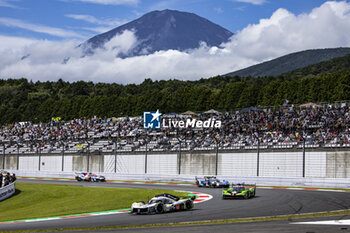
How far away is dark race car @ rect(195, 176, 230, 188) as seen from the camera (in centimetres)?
3673

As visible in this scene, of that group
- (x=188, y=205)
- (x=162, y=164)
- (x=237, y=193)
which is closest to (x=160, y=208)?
(x=188, y=205)

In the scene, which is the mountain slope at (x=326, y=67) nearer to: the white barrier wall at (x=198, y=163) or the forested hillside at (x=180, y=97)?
the forested hillside at (x=180, y=97)

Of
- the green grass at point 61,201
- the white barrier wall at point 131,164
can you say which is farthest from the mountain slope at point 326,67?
the green grass at point 61,201

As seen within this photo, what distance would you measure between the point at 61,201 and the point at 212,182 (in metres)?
12.5

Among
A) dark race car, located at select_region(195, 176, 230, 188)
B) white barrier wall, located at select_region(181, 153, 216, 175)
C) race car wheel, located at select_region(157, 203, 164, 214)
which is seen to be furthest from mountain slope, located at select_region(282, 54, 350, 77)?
race car wheel, located at select_region(157, 203, 164, 214)

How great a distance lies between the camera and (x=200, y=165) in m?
48.1

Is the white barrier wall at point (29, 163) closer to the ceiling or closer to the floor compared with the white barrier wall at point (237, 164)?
closer to the floor

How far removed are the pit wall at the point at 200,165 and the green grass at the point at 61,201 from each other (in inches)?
502

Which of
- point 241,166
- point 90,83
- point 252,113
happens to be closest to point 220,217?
point 241,166

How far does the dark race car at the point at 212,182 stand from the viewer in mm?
36731

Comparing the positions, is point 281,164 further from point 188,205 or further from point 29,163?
point 29,163

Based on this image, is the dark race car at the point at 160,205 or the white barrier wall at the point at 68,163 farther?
the white barrier wall at the point at 68,163

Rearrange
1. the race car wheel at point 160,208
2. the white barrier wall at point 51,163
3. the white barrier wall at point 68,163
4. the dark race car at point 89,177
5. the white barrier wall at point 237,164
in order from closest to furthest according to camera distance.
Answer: the race car wheel at point 160,208, the white barrier wall at point 237,164, the dark race car at point 89,177, the white barrier wall at point 68,163, the white barrier wall at point 51,163

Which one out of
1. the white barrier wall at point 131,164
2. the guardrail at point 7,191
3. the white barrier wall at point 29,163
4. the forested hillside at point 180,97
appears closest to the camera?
the guardrail at point 7,191
